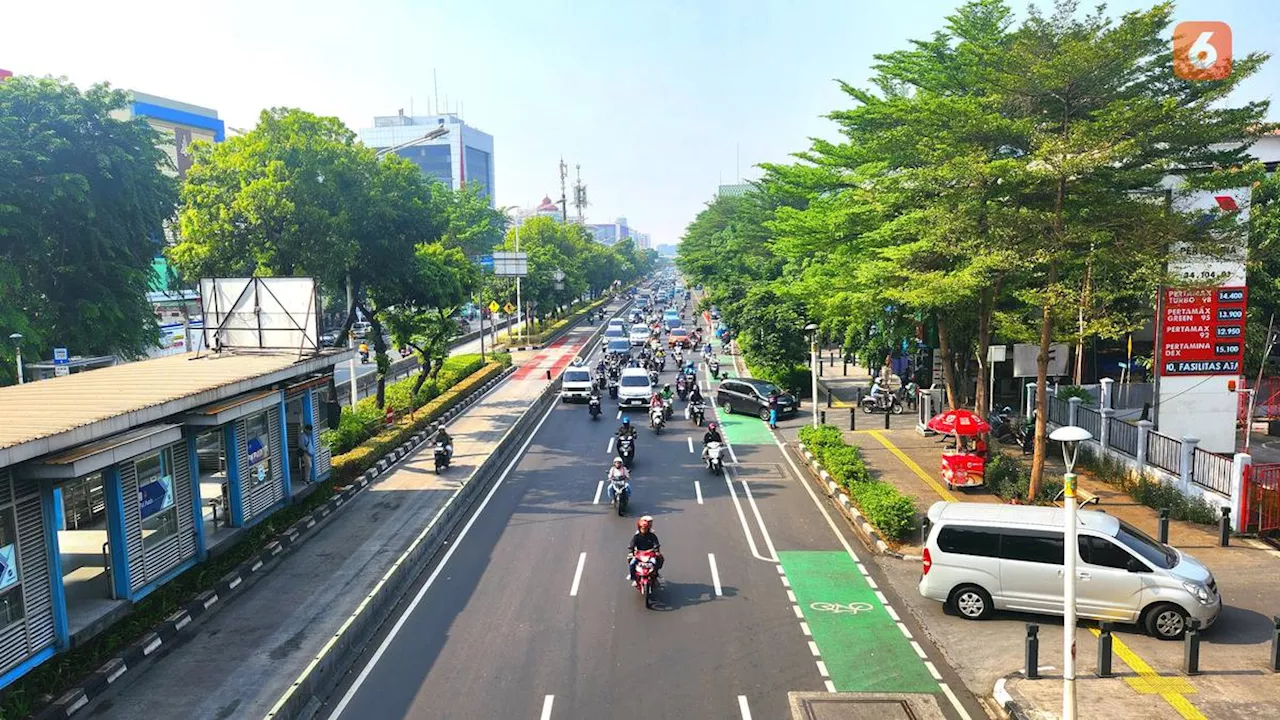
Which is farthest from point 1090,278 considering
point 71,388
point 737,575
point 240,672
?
point 71,388

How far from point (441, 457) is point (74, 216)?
15.1 metres

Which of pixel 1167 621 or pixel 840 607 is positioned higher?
pixel 1167 621

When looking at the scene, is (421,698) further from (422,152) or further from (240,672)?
(422,152)

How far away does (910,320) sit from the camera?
3127 centimetres

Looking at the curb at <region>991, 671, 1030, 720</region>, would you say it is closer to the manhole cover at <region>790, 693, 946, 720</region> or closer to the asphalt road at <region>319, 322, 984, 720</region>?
the asphalt road at <region>319, 322, 984, 720</region>

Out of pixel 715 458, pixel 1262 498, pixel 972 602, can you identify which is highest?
pixel 1262 498

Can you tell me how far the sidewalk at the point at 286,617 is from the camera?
11.3m

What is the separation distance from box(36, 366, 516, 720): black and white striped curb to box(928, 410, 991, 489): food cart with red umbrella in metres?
15.4

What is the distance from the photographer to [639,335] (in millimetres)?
62812

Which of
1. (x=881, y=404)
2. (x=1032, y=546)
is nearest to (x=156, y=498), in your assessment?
(x=1032, y=546)

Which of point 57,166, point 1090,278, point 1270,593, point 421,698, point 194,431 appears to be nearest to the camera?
point 421,698

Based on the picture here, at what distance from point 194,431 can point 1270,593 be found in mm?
18768

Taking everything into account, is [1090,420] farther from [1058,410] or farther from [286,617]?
[286,617]

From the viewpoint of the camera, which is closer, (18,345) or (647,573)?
(647,573)
